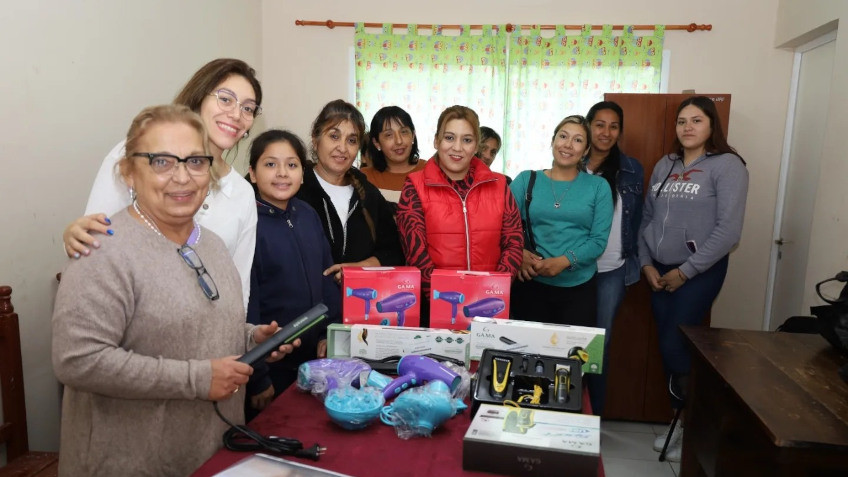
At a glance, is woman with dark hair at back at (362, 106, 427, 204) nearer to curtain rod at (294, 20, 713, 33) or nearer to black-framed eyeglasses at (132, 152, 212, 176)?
curtain rod at (294, 20, 713, 33)

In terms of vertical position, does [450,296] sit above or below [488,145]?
below

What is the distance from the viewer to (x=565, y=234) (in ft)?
8.31

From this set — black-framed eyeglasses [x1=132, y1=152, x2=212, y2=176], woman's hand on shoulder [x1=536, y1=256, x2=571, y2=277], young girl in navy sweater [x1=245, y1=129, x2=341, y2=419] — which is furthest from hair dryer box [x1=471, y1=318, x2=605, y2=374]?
woman's hand on shoulder [x1=536, y1=256, x2=571, y2=277]

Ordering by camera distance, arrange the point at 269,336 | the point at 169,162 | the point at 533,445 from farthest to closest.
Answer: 1. the point at 269,336
2. the point at 169,162
3. the point at 533,445

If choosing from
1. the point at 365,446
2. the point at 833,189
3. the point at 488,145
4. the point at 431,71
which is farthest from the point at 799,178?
the point at 365,446

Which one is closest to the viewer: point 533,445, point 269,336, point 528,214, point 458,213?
point 533,445

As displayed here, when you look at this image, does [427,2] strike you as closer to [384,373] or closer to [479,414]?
[384,373]

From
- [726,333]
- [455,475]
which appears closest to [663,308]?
[726,333]

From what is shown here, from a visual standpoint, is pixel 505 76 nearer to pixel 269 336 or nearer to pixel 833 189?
pixel 833 189

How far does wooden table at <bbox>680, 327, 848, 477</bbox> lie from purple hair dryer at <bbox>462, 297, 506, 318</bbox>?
25.1 inches

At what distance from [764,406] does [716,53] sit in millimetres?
3304

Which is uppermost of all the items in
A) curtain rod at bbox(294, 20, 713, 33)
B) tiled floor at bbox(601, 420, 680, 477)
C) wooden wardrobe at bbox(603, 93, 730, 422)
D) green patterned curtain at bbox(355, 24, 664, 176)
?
curtain rod at bbox(294, 20, 713, 33)

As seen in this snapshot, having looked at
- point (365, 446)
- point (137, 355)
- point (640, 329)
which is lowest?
point (640, 329)

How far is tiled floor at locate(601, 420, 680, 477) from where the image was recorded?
2754 mm
